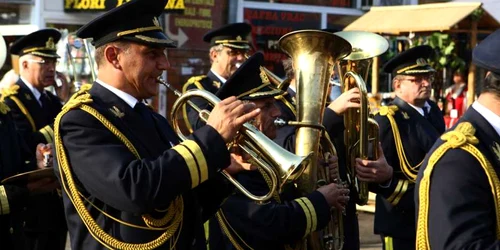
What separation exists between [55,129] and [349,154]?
2.21 meters

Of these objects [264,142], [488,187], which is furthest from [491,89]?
[264,142]

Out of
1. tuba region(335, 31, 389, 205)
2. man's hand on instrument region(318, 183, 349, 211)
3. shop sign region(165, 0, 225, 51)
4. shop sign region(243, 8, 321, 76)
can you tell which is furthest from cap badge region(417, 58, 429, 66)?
shop sign region(243, 8, 321, 76)

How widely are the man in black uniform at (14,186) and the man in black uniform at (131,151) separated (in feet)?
5.16

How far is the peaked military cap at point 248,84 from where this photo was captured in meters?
4.40

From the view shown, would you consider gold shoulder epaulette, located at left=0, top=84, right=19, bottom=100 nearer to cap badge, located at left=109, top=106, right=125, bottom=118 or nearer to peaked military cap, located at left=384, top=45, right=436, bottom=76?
peaked military cap, located at left=384, top=45, right=436, bottom=76

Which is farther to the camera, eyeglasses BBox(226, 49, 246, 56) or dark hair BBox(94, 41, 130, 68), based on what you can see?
eyeglasses BBox(226, 49, 246, 56)

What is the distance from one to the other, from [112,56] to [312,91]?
1391 mm

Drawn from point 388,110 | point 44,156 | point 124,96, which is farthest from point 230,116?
point 388,110

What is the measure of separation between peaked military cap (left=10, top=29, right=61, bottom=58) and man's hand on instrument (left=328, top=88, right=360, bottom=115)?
11.2 feet

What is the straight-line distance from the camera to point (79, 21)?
1295cm

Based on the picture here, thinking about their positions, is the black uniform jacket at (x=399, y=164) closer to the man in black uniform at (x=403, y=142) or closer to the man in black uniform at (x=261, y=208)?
the man in black uniform at (x=403, y=142)

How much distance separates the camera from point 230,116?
3.48 m

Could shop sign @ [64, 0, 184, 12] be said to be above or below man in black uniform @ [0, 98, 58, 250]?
above

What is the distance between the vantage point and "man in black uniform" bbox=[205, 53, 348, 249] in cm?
449
